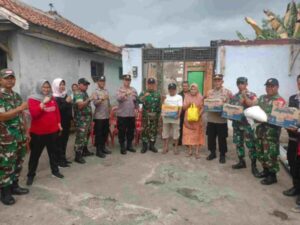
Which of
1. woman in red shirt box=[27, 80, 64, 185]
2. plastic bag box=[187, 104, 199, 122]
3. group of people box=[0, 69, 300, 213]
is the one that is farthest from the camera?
plastic bag box=[187, 104, 199, 122]

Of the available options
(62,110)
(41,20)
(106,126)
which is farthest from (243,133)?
(41,20)

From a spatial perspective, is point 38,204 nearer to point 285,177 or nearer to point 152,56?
point 285,177

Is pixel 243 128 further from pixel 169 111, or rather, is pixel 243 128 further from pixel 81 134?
pixel 81 134

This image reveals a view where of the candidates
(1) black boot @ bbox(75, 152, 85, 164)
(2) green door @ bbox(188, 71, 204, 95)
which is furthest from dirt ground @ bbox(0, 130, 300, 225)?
(2) green door @ bbox(188, 71, 204, 95)

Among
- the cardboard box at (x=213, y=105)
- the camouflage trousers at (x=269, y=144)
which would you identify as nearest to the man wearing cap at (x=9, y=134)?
the cardboard box at (x=213, y=105)

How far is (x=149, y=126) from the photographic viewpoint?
5.95 m

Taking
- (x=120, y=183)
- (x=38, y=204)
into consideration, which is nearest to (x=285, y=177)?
(x=120, y=183)

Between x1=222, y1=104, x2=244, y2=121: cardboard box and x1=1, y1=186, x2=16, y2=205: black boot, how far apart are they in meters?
3.68

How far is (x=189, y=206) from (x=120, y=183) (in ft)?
4.17

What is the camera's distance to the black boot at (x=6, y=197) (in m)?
3.45

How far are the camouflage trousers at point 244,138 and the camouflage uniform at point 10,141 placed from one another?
3.63 m

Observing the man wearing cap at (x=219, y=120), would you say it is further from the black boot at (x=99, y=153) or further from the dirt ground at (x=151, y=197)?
the black boot at (x=99, y=153)

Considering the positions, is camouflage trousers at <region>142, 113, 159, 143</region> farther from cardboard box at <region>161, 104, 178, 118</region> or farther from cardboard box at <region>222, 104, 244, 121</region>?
cardboard box at <region>222, 104, 244, 121</region>

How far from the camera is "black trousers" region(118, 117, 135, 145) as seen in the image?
19.0ft
